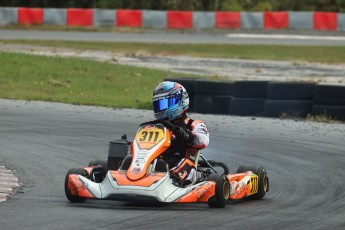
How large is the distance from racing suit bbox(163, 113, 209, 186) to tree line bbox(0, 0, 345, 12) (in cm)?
2603

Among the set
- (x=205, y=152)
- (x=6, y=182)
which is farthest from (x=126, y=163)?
Result: (x=205, y=152)

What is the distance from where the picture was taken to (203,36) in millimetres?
31875

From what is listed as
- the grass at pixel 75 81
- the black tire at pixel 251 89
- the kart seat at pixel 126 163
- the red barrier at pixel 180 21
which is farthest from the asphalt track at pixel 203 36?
the kart seat at pixel 126 163

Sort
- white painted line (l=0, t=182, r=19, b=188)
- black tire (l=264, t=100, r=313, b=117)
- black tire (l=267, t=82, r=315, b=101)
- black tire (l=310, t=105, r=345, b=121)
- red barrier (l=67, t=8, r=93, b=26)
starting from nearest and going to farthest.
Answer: white painted line (l=0, t=182, r=19, b=188), black tire (l=310, t=105, r=345, b=121), black tire (l=267, t=82, r=315, b=101), black tire (l=264, t=100, r=313, b=117), red barrier (l=67, t=8, r=93, b=26)

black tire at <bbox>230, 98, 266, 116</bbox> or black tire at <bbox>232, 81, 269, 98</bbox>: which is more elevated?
black tire at <bbox>232, 81, 269, 98</bbox>

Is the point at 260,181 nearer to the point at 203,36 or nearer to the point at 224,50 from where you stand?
the point at 224,50

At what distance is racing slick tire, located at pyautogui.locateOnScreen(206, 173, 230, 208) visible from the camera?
829 centimetres

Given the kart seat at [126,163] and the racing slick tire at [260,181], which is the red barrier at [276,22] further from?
the kart seat at [126,163]

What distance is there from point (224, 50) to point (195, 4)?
7362 mm

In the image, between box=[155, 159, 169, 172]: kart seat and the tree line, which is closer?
box=[155, 159, 169, 172]: kart seat

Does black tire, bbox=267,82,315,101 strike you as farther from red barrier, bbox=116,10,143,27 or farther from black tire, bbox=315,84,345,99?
red barrier, bbox=116,10,143,27

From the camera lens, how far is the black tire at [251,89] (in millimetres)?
16266

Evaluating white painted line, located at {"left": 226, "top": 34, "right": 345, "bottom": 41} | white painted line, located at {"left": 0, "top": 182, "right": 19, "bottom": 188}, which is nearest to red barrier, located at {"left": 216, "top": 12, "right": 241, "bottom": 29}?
white painted line, located at {"left": 226, "top": 34, "right": 345, "bottom": 41}

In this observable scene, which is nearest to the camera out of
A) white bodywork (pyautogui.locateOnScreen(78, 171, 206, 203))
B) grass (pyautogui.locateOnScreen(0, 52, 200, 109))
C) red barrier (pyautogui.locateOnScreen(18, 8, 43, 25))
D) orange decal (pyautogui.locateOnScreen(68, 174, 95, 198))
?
white bodywork (pyautogui.locateOnScreen(78, 171, 206, 203))
